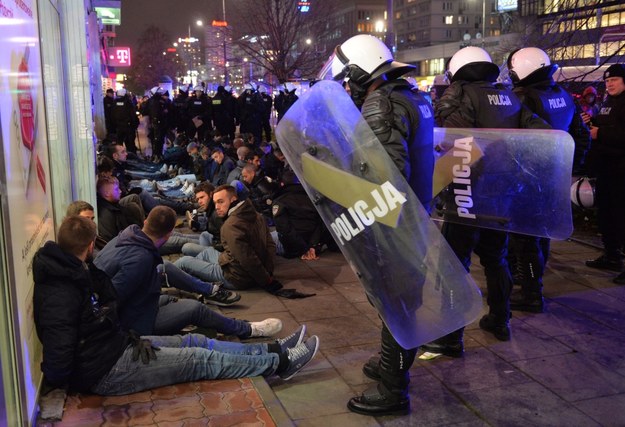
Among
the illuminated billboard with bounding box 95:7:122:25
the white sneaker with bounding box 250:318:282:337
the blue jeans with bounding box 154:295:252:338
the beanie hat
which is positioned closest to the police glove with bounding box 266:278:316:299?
the white sneaker with bounding box 250:318:282:337

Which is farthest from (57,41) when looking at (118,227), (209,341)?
(209,341)

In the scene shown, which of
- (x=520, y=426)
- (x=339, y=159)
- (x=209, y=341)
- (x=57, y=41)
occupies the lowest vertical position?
(x=520, y=426)

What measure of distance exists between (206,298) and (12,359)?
3025 millimetres

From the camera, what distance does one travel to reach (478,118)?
4.68 metres

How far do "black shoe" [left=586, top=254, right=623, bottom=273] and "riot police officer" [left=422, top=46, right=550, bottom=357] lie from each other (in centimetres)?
268

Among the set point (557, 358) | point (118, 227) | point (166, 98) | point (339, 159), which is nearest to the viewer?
point (339, 159)

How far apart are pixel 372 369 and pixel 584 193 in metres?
5.14

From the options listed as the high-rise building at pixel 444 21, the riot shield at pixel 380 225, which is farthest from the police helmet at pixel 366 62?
the high-rise building at pixel 444 21

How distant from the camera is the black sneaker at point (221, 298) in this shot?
233 inches

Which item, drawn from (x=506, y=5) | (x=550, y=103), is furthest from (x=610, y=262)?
(x=506, y=5)

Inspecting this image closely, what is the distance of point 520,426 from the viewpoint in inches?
146

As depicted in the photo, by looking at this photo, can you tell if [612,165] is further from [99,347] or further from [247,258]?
[99,347]

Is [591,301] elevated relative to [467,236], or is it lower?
lower

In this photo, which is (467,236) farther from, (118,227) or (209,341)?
(118,227)
